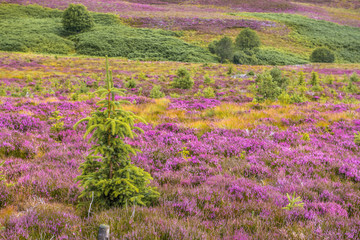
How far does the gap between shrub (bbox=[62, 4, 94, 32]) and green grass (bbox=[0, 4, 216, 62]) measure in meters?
2.40

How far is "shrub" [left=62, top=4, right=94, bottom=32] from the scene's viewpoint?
189 feet

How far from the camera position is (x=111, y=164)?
2.99 m

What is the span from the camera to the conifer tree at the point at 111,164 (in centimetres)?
284

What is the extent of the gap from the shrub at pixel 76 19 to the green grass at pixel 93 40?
7.88 feet

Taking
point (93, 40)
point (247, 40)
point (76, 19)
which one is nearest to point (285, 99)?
point (247, 40)

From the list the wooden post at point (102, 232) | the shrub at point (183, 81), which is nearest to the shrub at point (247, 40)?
the shrub at point (183, 81)

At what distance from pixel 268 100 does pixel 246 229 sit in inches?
422

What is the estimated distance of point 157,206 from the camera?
319 centimetres

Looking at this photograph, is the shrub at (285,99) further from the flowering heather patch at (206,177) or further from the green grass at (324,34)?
the green grass at (324,34)

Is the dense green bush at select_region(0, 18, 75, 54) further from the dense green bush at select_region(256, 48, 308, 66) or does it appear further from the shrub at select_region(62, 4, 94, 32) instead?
the dense green bush at select_region(256, 48, 308, 66)

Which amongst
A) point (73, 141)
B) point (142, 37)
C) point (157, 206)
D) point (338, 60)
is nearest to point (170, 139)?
point (73, 141)

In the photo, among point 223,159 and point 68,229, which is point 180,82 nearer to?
point 223,159

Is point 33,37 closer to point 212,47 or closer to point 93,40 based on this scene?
point 93,40

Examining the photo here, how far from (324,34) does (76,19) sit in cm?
7820
